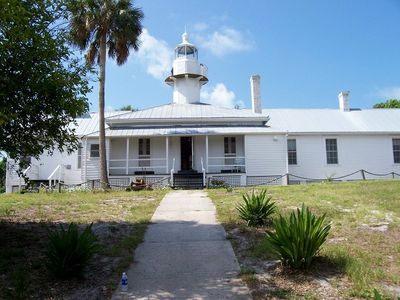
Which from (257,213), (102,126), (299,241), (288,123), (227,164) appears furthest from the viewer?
(288,123)

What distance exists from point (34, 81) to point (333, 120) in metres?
25.4

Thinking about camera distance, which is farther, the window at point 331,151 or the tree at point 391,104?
the tree at point 391,104

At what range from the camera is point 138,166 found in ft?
86.3

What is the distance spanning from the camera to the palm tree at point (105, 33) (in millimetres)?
22875

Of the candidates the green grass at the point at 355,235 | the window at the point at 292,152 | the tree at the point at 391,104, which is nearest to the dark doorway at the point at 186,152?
the window at the point at 292,152

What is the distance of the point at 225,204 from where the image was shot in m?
14.2

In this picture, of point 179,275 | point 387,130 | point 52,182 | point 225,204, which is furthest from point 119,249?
point 387,130

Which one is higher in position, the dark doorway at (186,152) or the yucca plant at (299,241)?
the dark doorway at (186,152)

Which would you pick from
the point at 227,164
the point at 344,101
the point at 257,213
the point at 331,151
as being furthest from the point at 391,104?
the point at 257,213

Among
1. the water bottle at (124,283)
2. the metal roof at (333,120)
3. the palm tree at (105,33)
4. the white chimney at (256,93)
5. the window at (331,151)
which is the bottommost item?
the water bottle at (124,283)

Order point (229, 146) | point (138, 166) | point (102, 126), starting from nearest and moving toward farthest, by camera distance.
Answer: point (102, 126)
point (138, 166)
point (229, 146)

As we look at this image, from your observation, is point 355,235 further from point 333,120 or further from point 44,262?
point 333,120

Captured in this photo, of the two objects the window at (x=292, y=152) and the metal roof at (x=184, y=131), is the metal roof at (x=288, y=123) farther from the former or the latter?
the window at (x=292, y=152)

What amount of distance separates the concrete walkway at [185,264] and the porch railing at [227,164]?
13.5 meters
